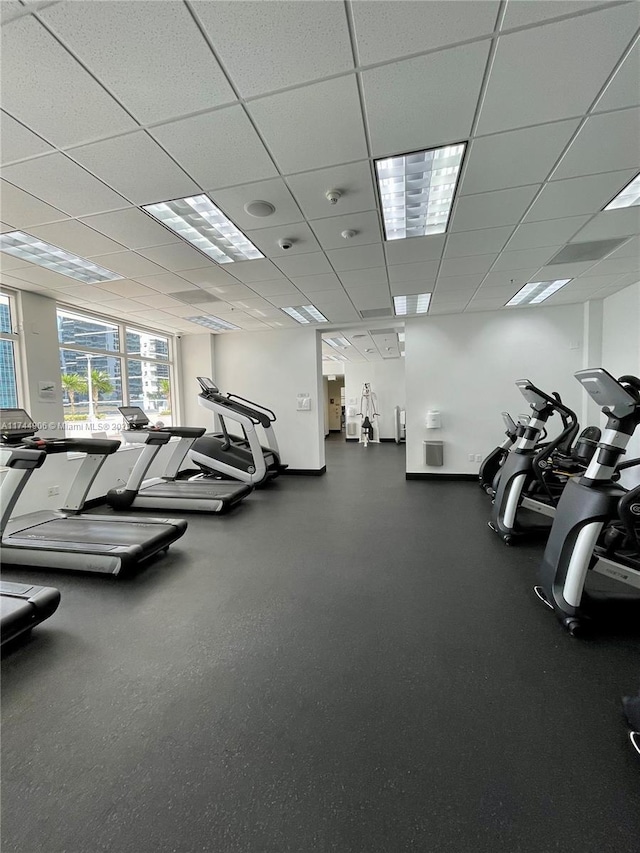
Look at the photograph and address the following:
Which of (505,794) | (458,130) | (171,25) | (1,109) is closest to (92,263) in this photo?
(1,109)

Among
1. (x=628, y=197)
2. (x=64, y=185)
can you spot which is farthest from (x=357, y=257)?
(x=64, y=185)

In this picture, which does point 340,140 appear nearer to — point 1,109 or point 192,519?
point 1,109

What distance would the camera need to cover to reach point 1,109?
69.1 inches

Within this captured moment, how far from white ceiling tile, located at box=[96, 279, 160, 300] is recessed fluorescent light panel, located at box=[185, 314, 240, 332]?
1.20 meters

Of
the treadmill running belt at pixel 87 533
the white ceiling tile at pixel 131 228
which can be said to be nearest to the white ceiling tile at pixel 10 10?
the white ceiling tile at pixel 131 228

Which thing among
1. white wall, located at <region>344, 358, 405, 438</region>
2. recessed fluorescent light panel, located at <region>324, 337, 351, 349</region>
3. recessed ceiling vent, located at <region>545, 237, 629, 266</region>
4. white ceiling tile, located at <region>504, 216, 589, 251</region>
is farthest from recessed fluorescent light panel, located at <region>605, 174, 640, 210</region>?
white wall, located at <region>344, 358, 405, 438</region>

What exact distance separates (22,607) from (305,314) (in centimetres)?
516

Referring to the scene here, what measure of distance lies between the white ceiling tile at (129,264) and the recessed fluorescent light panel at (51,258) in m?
0.15

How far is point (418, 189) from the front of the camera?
258cm

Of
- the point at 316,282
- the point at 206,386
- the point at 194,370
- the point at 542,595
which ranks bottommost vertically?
the point at 542,595

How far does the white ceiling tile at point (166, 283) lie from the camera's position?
4059 millimetres

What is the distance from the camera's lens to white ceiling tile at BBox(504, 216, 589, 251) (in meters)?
3.01

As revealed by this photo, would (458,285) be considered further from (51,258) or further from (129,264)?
(51,258)

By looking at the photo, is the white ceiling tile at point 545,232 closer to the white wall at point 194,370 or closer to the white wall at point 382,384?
the white wall at point 194,370
